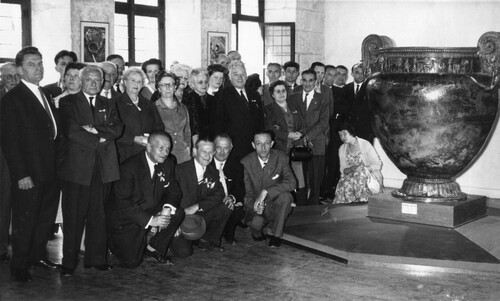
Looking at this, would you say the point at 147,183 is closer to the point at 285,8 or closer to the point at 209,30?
the point at 209,30

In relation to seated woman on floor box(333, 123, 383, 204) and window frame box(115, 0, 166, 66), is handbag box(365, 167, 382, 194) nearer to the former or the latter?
seated woman on floor box(333, 123, 383, 204)

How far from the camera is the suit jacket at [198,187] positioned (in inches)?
197

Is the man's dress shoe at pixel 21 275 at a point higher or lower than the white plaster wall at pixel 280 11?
lower

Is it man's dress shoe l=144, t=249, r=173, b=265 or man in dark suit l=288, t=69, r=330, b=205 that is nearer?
man's dress shoe l=144, t=249, r=173, b=265

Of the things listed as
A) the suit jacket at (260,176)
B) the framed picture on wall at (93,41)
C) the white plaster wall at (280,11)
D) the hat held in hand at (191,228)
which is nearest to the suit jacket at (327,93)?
the suit jacket at (260,176)

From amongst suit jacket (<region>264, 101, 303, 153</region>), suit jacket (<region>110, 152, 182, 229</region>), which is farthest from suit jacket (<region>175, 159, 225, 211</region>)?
suit jacket (<region>264, 101, 303, 153</region>)

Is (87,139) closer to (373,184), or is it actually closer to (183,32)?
(373,184)

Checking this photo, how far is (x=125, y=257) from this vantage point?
4594 mm

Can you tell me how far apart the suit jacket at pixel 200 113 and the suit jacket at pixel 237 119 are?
0.06 metres

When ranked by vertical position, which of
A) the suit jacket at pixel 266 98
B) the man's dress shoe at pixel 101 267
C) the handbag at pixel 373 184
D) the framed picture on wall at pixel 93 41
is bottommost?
the man's dress shoe at pixel 101 267

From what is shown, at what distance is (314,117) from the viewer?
6754 mm

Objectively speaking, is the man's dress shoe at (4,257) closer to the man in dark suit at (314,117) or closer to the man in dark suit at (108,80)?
the man in dark suit at (108,80)

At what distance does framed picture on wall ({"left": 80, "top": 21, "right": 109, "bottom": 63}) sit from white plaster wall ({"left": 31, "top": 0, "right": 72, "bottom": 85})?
192mm

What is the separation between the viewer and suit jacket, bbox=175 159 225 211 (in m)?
5.00
